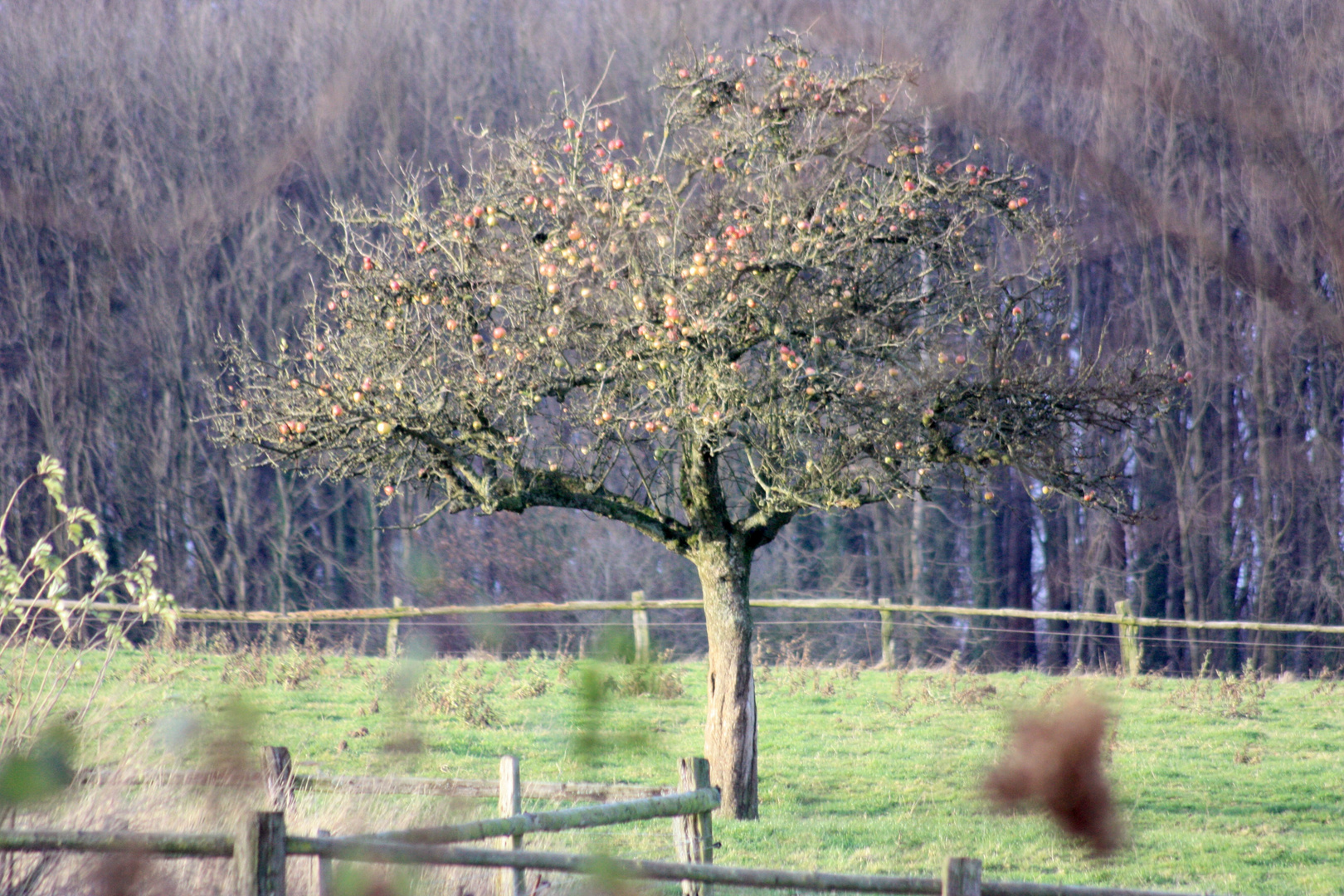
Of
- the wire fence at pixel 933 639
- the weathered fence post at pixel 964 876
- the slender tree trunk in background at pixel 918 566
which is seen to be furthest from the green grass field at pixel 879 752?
the slender tree trunk in background at pixel 918 566

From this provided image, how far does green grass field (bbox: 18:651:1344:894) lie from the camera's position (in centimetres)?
750

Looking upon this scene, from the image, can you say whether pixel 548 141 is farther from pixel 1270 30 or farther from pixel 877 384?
pixel 1270 30

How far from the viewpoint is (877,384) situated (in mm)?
8016

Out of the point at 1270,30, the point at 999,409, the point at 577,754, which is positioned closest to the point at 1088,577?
the point at 1270,30

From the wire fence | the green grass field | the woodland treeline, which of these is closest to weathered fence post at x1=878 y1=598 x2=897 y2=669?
the green grass field

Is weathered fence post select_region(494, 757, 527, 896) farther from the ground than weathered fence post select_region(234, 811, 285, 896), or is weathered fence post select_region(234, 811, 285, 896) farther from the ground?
weathered fence post select_region(234, 811, 285, 896)

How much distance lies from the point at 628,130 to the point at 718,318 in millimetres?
18943

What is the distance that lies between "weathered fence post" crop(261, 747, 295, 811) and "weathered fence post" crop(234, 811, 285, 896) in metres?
2.57

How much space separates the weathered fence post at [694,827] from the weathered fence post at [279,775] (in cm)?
198

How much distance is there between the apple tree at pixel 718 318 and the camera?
7.49 meters

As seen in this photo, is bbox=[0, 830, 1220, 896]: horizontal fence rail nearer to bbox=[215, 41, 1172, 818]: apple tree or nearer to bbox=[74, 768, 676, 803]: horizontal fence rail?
bbox=[74, 768, 676, 803]: horizontal fence rail

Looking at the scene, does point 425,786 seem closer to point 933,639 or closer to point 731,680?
point 731,680

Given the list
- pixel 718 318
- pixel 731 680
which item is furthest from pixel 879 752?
pixel 718 318

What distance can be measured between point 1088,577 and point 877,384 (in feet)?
59.1
